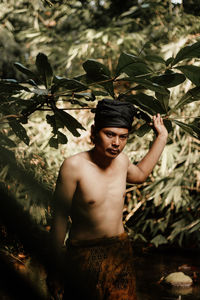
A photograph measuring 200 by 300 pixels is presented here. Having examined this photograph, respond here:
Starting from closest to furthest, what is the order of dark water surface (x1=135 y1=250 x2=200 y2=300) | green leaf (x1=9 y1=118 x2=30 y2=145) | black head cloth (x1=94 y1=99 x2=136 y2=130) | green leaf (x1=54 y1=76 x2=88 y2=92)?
green leaf (x1=54 y1=76 x2=88 y2=92), green leaf (x1=9 y1=118 x2=30 y2=145), black head cloth (x1=94 y1=99 x2=136 y2=130), dark water surface (x1=135 y1=250 x2=200 y2=300)

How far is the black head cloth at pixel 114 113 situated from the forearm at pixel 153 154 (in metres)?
0.13

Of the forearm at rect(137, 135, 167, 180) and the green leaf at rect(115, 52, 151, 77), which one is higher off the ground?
the green leaf at rect(115, 52, 151, 77)

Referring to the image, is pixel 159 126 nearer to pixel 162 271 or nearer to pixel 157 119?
pixel 157 119

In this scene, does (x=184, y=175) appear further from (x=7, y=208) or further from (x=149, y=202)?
(x=7, y=208)

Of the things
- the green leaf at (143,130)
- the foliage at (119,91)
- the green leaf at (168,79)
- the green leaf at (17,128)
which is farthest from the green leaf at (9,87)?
the green leaf at (143,130)

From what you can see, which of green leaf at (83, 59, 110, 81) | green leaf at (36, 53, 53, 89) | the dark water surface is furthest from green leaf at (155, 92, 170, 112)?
the dark water surface

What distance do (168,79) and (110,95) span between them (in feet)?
0.60

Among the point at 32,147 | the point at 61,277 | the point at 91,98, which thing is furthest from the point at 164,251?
the point at 61,277

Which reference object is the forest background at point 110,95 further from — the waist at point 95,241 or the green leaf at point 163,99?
the waist at point 95,241

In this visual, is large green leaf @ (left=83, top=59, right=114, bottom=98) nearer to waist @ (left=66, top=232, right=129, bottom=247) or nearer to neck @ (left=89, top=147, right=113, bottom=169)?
neck @ (left=89, top=147, right=113, bottom=169)

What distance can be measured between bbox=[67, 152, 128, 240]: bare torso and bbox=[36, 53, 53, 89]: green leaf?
13.4 inches

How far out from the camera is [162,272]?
2.98 metres

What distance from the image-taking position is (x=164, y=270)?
9.94 ft

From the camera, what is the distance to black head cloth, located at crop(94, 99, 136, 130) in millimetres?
1195
